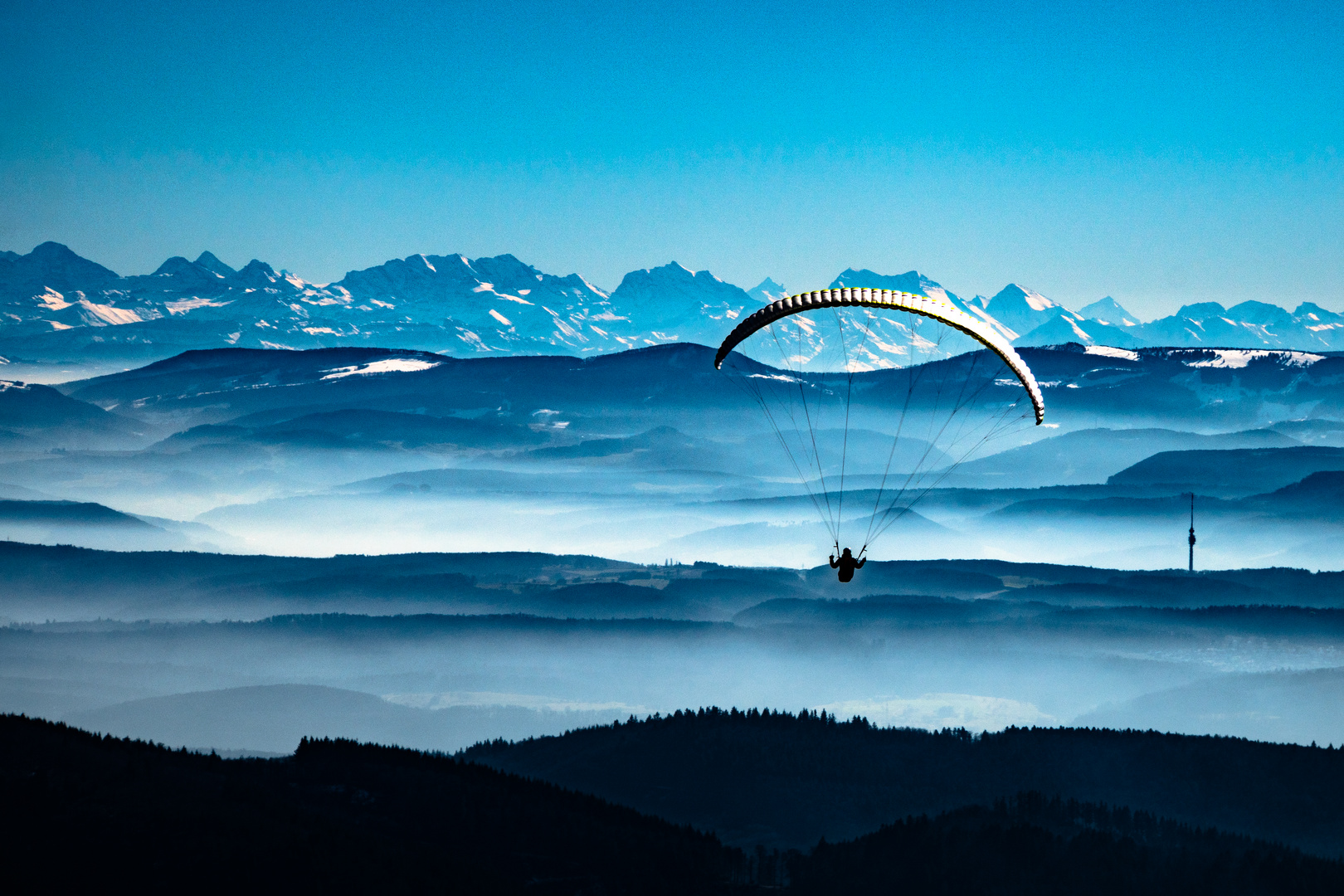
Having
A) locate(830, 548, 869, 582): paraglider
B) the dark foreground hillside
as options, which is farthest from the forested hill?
locate(830, 548, 869, 582): paraglider

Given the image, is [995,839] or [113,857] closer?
[113,857]

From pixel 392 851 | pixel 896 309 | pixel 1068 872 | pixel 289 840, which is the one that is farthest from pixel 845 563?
pixel 1068 872

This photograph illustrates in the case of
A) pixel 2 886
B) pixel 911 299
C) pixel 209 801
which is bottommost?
pixel 2 886

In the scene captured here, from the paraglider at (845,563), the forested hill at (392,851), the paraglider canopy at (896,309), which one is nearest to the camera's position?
the paraglider canopy at (896,309)

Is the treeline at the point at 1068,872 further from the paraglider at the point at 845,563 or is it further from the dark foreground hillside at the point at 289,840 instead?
the paraglider at the point at 845,563

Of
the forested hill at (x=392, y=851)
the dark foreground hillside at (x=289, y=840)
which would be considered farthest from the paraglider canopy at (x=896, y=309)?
the forested hill at (x=392, y=851)

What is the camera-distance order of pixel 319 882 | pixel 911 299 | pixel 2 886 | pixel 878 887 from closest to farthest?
pixel 911 299 → pixel 319 882 → pixel 2 886 → pixel 878 887

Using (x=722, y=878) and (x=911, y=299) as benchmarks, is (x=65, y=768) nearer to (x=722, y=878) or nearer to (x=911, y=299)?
(x=722, y=878)

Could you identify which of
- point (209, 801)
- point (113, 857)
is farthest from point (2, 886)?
point (209, 801)
